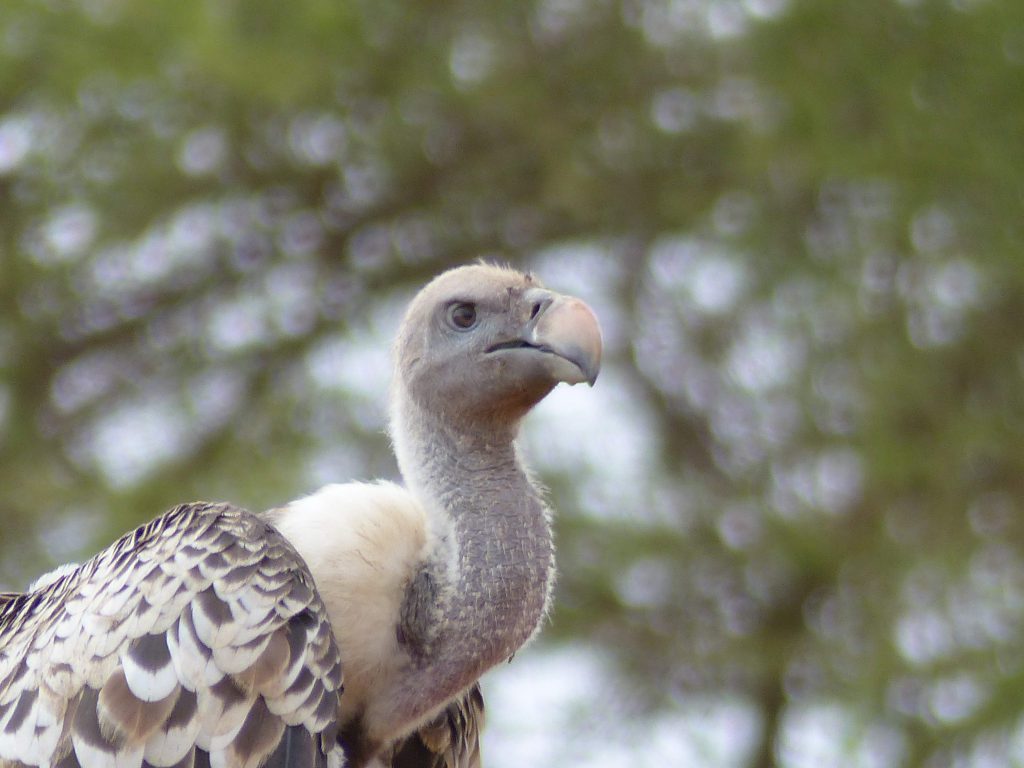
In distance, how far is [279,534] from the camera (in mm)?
2975

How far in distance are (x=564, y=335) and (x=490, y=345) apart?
186 millimetres

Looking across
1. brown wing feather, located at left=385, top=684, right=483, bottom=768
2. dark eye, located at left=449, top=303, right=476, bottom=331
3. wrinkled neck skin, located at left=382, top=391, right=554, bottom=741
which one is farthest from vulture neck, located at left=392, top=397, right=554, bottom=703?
brown wing feather, located at left=385, top=684, right=483, bottom=768

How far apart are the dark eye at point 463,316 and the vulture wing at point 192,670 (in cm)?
59

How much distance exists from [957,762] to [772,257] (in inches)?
93.4

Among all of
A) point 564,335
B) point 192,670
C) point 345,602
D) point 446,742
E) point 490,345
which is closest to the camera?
point 192,670

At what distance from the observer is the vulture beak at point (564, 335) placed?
3.00 meters

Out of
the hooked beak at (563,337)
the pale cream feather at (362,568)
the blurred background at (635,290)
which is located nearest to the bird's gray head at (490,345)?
the hooked beak at (563,337)

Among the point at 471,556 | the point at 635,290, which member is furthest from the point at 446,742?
the point at 635,290

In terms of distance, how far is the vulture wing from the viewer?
272 centimetres

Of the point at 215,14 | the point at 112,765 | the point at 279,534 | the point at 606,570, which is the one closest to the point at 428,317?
the point at 279,534

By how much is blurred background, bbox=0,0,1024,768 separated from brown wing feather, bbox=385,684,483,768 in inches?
125

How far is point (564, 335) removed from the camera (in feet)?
10.0

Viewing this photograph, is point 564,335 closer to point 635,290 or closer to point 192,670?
point 192,670

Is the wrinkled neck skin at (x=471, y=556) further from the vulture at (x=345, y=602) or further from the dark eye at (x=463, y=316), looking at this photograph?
the dark eye at (x=463, y=316)
